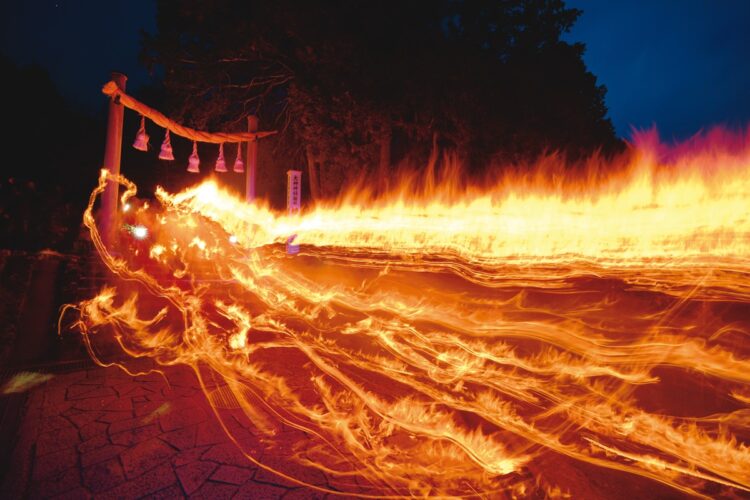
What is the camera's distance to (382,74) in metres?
9.84

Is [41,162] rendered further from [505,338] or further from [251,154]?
[505,338]

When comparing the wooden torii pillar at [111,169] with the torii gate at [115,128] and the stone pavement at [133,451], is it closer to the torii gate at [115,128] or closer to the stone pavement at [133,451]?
the torii gate at [115,128]

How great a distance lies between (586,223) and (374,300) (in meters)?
4.61

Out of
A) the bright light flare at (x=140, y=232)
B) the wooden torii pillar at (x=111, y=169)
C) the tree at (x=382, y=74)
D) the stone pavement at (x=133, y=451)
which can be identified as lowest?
the stone pavement at (x=133, y=451)

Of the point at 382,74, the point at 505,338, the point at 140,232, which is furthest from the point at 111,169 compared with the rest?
the point at 505,338

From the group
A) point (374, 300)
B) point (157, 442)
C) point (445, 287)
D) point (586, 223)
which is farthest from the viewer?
point (374, 300)

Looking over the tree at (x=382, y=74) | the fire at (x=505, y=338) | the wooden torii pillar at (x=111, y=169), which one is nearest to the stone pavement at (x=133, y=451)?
the fire at (x=505, y=338)

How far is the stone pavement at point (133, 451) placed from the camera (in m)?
2.94

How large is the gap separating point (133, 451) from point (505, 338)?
16.5 feet

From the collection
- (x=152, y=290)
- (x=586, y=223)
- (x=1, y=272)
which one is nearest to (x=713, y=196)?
(x=586, y=223)

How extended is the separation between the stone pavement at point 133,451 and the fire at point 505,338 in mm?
250

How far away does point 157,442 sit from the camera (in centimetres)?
354

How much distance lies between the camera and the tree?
9.66 metres

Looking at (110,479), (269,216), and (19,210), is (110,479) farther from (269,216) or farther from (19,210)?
(269,216)
